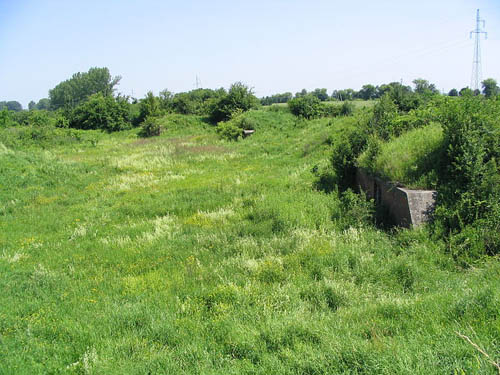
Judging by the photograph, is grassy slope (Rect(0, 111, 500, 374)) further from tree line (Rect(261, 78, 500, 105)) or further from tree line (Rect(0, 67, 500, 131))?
tree line (Rect(0, 67, 500, 131))

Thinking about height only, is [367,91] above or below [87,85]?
below

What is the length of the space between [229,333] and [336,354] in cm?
130

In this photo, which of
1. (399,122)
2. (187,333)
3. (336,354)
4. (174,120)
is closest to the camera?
(336,354)

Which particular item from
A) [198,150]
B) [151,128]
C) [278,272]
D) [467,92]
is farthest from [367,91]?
[278,272]

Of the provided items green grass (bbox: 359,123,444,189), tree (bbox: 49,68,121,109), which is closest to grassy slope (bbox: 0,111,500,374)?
green grass (bbox: 359,123,444,189)

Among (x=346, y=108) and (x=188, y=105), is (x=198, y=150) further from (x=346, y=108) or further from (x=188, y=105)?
(x=188, y=105)

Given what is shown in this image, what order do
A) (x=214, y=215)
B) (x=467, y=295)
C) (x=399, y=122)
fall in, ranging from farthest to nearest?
(x=399, y=122) < (x=214, y=215) < (x=467, y=295)

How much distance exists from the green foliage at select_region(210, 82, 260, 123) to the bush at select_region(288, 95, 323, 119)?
660 centimetres

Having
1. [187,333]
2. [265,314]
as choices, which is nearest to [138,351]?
[187,333]

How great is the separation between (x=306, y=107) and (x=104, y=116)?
2746 cm

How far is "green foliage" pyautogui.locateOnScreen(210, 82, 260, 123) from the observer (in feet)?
135

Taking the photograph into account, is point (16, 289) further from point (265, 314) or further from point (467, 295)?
point (467, 295)

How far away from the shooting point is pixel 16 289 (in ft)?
19.8

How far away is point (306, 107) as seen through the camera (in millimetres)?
35281
